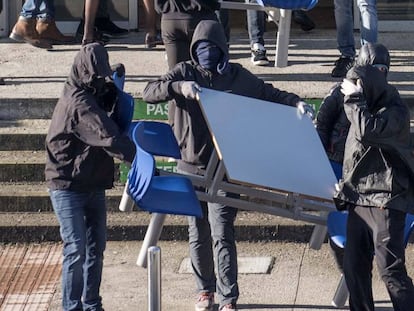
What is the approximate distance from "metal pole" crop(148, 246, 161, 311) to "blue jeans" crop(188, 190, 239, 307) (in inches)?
46.4

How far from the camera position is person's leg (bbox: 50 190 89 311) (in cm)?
642

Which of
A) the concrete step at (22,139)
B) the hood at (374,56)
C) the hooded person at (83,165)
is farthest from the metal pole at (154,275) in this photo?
the concrete step at (22,139)

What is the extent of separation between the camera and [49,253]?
804 cm

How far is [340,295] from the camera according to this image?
686 cm

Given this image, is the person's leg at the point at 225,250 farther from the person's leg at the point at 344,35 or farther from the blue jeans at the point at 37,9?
the blue jeans at the point at 37,9

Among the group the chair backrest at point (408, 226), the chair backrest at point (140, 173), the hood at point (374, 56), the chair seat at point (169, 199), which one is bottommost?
the chair backrest at point (408, 226)

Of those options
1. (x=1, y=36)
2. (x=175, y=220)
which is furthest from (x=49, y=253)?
(x=1, y=36)

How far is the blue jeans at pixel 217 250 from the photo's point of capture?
663cm

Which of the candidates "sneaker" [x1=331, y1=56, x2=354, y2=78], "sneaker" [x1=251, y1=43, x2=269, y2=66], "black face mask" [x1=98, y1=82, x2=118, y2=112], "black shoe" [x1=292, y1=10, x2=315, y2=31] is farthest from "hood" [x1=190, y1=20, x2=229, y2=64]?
"black shoe" [x1=292, y1=10, x2=315, y2=31]

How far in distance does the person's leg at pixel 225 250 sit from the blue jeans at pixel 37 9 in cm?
426

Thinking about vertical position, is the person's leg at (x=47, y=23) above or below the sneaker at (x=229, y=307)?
above

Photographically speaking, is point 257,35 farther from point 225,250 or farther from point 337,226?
point 337,226

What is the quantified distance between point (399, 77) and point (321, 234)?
131 inches

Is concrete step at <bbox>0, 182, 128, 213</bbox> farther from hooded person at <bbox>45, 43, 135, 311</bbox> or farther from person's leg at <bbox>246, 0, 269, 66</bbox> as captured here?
person's leg at <bbox>246, 0, 269, 66</bbox>
